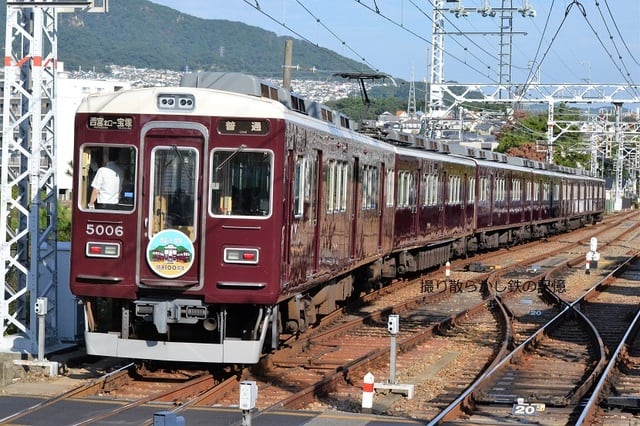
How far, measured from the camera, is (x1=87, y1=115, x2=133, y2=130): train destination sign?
11086mm

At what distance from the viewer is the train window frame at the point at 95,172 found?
11023 millimetres

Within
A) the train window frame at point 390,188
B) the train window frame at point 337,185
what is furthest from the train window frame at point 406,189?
the train window frame at point 337,185

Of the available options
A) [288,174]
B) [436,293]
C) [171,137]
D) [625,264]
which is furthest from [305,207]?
[625,264]

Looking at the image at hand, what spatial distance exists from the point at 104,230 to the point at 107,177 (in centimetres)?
51

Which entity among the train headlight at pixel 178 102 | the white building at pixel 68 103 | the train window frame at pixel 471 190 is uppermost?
the white building at pixel 68 103

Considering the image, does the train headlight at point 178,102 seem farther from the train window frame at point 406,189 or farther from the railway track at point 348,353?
the train window frame at point 406,189

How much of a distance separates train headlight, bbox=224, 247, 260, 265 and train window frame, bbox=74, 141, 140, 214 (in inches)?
40.2

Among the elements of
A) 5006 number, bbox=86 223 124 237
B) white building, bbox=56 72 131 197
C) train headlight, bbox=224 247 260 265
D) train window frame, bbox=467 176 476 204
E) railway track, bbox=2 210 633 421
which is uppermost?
white building, bbox=56 72 131 197

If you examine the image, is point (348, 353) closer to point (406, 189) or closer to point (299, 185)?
point (299, 185)

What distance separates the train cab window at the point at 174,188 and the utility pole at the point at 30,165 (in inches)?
72.8

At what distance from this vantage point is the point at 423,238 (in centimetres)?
2394

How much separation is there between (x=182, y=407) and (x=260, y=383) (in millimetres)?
1652

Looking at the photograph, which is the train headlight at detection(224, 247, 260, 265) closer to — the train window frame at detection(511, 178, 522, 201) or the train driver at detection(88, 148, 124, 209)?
the train driver at detection(88, 148, 124, 209)

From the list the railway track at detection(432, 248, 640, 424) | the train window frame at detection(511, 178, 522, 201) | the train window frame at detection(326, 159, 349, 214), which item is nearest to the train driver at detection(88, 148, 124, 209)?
the train window frame at detection(326, 159, 349, 214)
